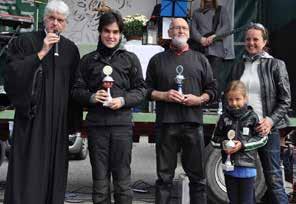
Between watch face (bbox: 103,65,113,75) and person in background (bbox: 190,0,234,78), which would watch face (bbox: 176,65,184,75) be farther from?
person in background (bbox: 190,0,234,78)

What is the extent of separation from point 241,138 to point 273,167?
1.96 ft

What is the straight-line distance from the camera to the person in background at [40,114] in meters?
5.09

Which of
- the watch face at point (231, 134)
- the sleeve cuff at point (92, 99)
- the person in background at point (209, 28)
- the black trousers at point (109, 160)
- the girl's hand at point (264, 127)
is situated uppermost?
the person in background at point (209, 28)

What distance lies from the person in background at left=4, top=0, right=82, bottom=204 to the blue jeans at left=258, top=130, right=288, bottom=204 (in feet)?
6.53

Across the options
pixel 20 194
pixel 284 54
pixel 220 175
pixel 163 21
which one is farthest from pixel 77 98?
pixel 284 54

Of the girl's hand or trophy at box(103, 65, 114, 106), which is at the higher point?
trophy at box(103, 65, 114, 106)

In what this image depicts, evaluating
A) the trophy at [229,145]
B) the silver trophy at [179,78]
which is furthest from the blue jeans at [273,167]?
the silver trophy at [179,78]

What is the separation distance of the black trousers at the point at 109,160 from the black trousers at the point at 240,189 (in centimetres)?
100

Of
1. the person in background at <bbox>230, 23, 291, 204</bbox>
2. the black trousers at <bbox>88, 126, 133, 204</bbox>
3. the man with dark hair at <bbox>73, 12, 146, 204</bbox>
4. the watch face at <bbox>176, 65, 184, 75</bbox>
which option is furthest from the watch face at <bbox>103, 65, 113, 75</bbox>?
the person in background at <bbox>230, 23, 291, 204</bbox>

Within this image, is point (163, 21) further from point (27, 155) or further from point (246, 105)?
point (27, 155)

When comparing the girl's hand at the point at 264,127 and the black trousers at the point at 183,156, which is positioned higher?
the girl's hand at the point at 264,127

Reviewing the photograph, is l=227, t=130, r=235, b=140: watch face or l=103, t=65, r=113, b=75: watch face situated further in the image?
l=227, t=130, r=235, b=140: watch face

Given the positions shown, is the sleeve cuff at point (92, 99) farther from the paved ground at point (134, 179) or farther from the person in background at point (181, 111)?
the paved ground at point (134, 179)

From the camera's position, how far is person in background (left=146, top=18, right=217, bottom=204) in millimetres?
5668
